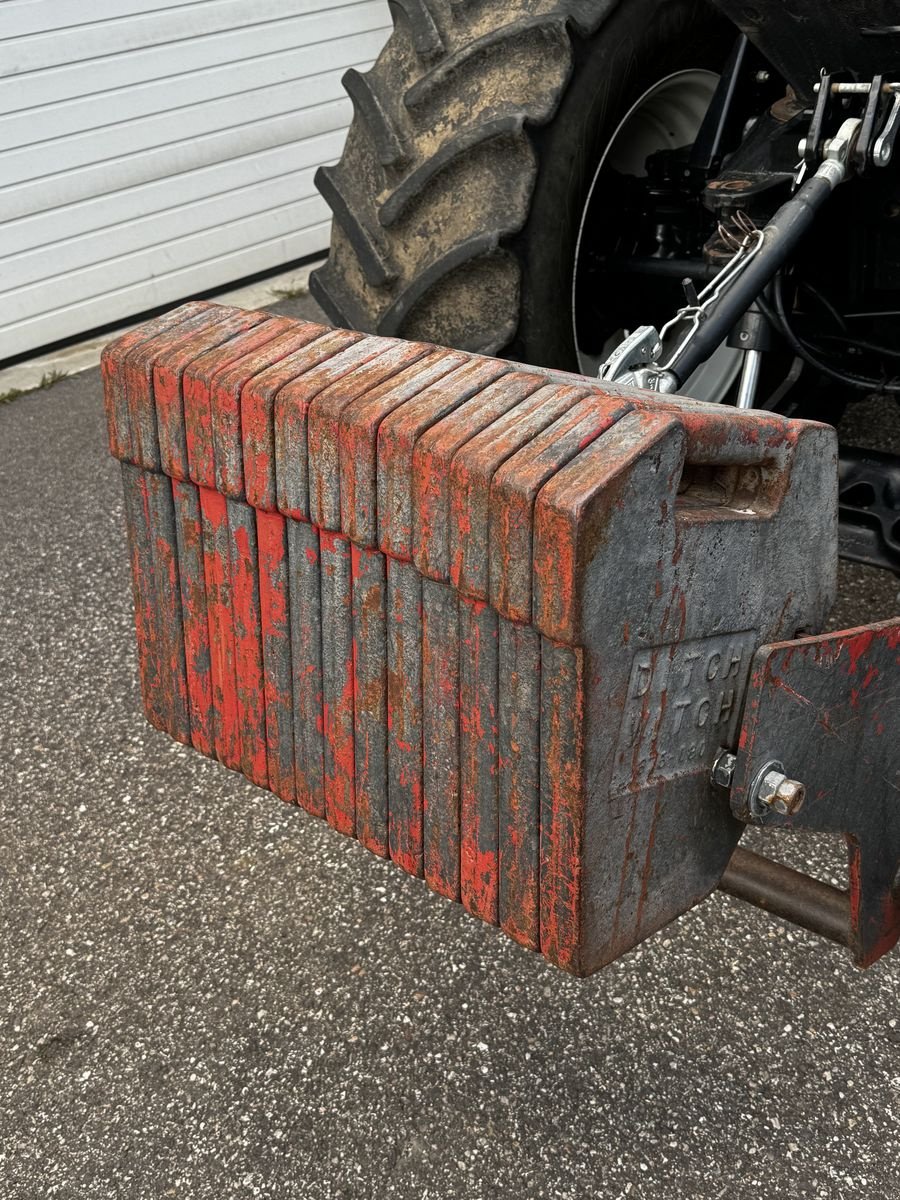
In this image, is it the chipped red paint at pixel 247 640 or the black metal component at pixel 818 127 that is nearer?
the chipped red paint at pixel 247 640

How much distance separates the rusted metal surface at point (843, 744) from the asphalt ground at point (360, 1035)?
0.34 meters

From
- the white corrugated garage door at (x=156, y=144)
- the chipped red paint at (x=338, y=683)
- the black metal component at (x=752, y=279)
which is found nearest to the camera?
the chipped red paint at (x=338, y=683)

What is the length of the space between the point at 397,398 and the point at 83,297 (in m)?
4.23

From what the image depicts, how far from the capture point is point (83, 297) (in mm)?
5043

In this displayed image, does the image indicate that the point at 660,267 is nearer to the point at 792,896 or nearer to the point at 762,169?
the point at 762,169

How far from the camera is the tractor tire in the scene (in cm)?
179

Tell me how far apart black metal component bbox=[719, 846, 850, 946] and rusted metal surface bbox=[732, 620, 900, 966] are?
2 centimetres

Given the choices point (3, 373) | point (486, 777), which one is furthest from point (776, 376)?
point (3, 373)

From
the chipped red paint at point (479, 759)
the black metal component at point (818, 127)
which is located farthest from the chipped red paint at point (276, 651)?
the black metal component at point (818, 127)

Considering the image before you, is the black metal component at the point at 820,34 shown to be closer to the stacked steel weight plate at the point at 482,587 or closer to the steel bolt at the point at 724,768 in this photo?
the stacked steel weight plate at the point at 482,587

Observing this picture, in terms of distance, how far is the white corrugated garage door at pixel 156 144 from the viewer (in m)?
4.75

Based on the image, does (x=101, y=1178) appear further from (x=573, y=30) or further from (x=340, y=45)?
(x=340, y=45)

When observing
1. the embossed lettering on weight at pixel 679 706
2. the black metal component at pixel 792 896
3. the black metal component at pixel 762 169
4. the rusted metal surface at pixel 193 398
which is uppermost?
the black metal component at pixel 762 169

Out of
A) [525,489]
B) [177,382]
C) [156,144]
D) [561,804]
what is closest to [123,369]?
[177,382]
